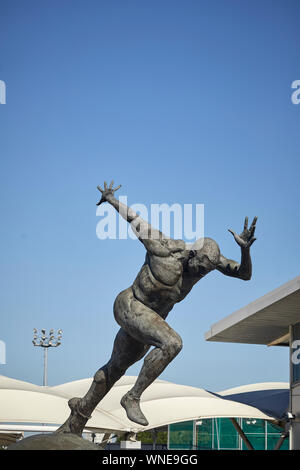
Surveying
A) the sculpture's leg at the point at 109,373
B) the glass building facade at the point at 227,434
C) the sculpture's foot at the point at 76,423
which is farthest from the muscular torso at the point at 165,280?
the glass building facade at the point at 227,434

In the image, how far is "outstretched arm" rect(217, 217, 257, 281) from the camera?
25.0ft

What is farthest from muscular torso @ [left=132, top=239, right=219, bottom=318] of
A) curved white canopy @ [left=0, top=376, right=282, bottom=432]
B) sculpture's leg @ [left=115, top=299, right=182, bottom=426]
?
curved white canopy @ [left=0, top=376, right=282, bottom=432]

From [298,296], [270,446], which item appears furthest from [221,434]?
[298,296]

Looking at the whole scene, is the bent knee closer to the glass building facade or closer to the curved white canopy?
the curved white canopy

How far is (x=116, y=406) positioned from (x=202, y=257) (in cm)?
2741

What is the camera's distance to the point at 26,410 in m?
24.0

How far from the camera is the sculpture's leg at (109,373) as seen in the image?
803cm

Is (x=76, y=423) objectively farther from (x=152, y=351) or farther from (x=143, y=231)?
(x=143, y=231)

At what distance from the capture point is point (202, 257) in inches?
Answer: 296
